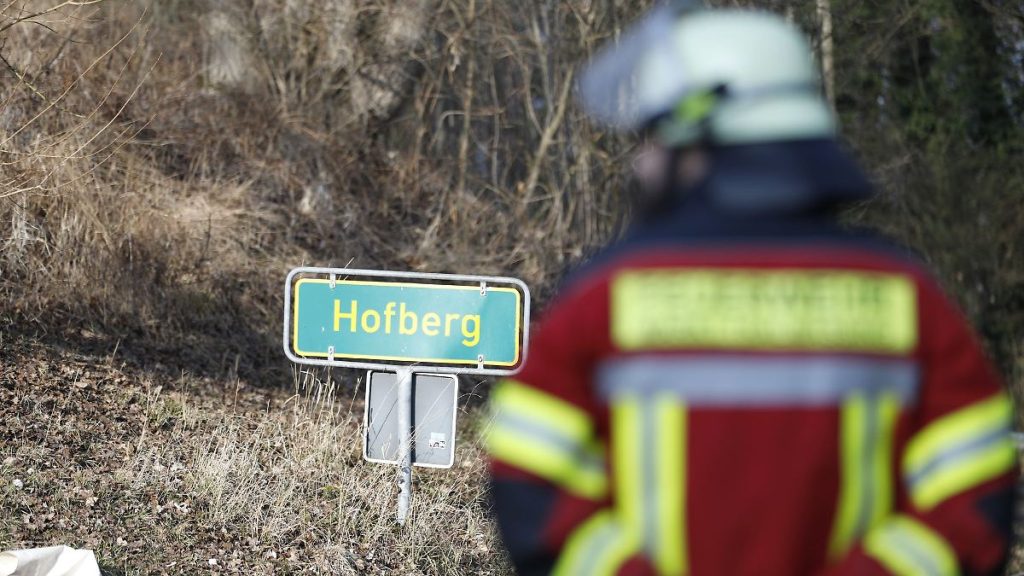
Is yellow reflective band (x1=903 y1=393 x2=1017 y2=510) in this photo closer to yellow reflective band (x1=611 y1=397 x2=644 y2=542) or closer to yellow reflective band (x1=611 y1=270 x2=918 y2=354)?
yellow reflective band (x1=611 y1=270 x2=918 y2=354)

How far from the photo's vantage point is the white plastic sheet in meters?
4.83

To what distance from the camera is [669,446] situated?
1.69m

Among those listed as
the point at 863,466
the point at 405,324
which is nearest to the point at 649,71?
the point at 863,466

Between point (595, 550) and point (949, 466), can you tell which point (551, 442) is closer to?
point (595, 550)

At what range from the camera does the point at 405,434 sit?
21.1ft

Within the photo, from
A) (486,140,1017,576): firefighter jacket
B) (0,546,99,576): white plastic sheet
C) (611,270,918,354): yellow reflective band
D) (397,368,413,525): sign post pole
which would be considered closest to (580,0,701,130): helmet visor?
(486,140,1017,576): firefighter jacket

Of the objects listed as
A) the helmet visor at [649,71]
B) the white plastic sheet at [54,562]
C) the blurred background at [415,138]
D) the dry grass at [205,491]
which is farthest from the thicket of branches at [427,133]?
the helmet visor at [649,71]

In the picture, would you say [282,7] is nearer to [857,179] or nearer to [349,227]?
[349,227]

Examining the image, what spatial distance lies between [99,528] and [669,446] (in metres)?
4.88

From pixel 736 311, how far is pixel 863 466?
27cm

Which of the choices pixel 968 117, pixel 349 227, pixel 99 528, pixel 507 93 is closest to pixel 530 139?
pixel 507 93

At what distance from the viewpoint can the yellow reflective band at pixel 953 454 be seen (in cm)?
175

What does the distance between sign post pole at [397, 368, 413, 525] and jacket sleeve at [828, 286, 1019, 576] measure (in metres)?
4.73

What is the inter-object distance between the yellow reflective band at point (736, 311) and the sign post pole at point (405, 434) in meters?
4.73
